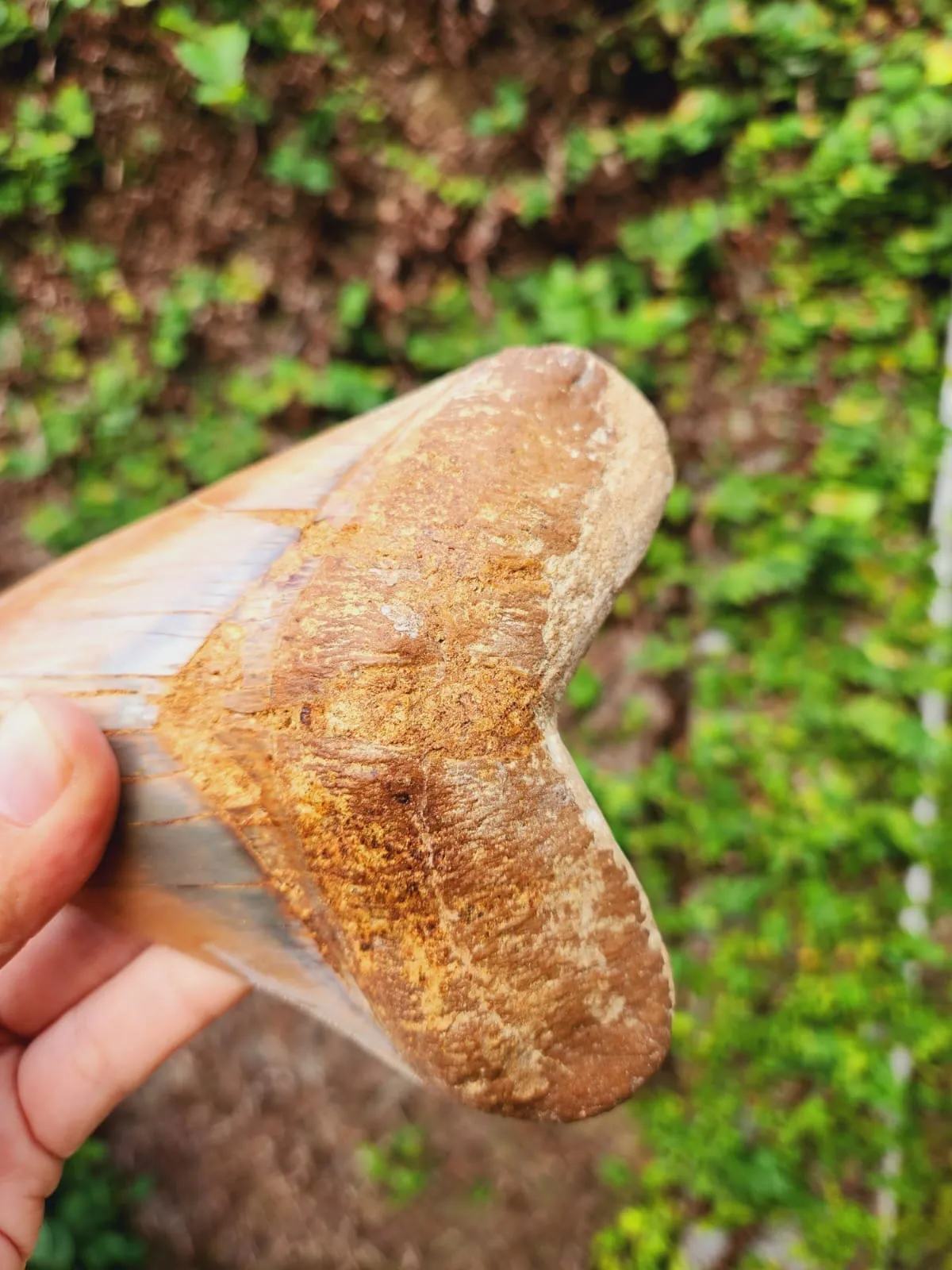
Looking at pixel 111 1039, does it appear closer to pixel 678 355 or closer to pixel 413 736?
pixel 413 736

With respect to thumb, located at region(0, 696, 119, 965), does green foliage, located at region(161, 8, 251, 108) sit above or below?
above

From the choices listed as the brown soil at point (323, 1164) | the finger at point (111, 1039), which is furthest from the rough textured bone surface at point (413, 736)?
the brown soil at point (323, 1164)

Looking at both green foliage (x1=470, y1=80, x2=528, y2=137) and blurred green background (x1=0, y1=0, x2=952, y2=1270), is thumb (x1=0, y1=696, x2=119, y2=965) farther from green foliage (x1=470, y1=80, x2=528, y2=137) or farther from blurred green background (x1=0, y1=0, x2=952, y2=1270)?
green foliage (x1=470, y1=80, x2=528, y2=137)

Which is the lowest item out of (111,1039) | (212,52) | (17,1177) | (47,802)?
(17,1177)

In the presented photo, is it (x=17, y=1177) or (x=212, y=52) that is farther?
(x=212, y=52)

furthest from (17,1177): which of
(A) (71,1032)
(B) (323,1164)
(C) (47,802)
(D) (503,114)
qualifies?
(D) (503,114)

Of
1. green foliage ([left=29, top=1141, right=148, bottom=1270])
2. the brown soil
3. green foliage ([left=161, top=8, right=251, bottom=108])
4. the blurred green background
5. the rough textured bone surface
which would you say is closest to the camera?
the rough textured bone surface

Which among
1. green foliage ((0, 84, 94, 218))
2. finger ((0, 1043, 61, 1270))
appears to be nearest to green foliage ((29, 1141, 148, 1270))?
finger ((0, 1043, 61, 1270))
